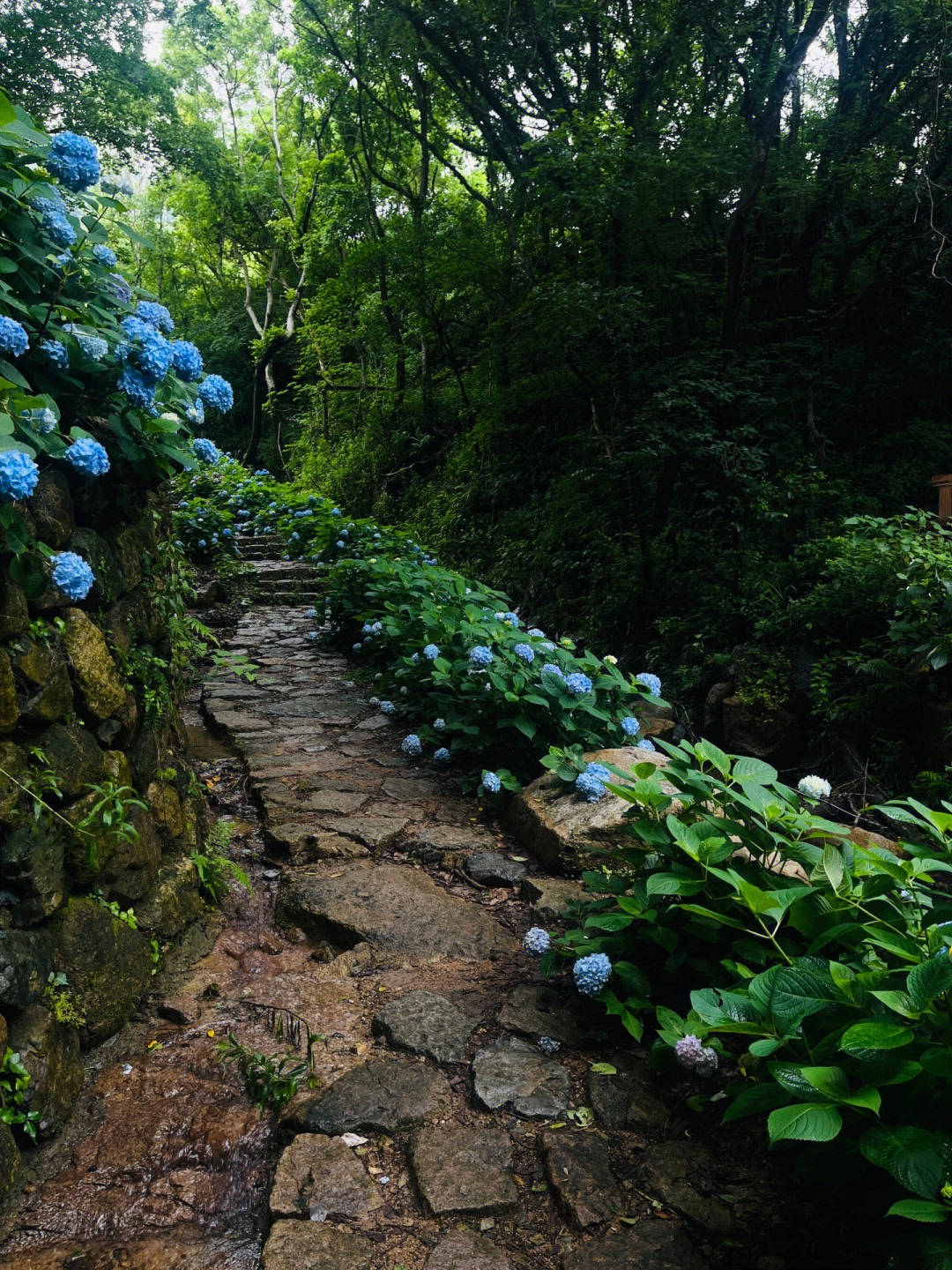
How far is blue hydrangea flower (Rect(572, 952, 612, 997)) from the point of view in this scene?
6.34 ft

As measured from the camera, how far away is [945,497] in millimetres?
4840

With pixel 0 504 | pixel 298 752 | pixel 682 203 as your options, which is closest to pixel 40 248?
pixel 0 504

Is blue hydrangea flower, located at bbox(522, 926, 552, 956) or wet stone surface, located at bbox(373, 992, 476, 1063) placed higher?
blue hydrangea flower, located at bbox(522, 926, 552, 956)

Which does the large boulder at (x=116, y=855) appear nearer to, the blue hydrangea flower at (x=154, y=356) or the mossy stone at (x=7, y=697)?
the mossy stone at (x=7, y=697)

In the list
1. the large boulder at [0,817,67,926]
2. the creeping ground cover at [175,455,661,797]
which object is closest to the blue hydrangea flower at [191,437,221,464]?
the creeping ground cover at [175,455,661,797]

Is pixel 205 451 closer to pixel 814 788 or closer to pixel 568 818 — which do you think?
pixel 568 818

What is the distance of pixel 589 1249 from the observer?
4.67ft

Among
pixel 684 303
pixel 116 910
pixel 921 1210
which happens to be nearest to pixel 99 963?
pixel 116 910

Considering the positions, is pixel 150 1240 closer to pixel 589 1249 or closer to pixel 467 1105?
pixel 467 1105

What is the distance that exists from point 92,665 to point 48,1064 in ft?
2.92

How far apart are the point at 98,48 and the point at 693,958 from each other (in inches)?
595

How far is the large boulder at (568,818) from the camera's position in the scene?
2.75 metres

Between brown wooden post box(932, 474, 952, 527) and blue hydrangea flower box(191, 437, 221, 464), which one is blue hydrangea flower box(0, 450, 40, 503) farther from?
brown wooden post box(932, 474, 952, 527)

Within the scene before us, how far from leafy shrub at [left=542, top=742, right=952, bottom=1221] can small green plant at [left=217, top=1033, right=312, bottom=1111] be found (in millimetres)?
687
